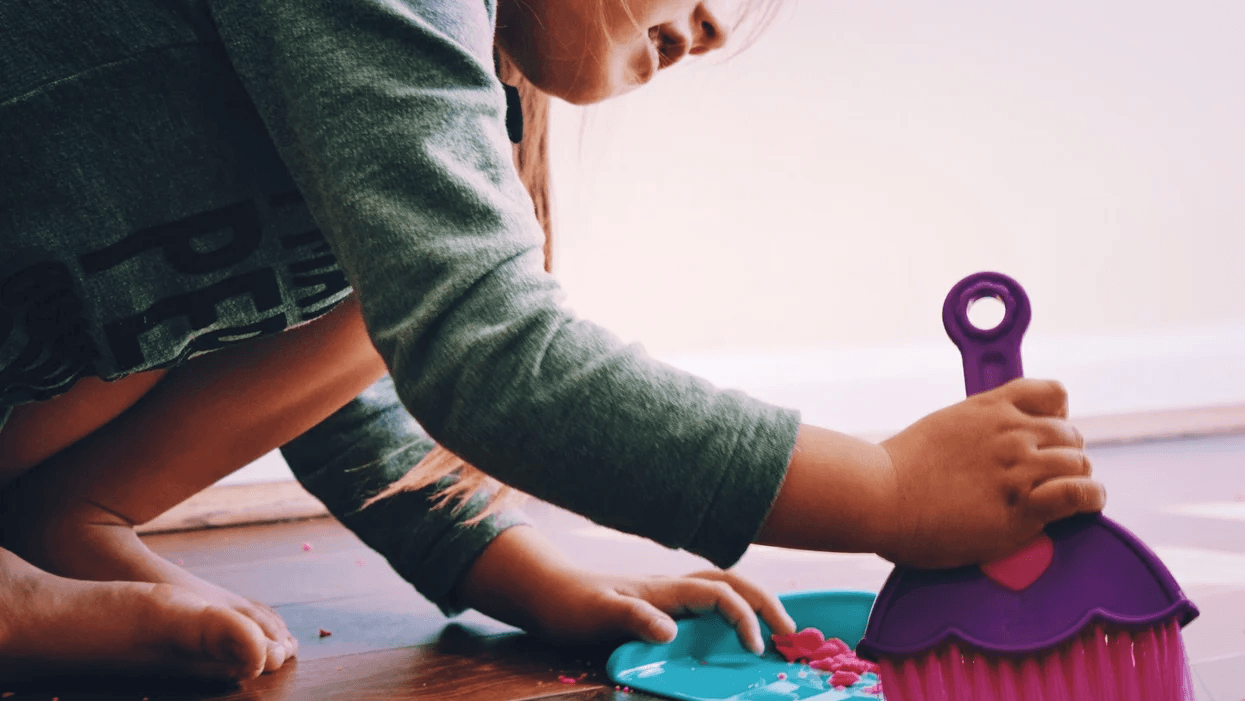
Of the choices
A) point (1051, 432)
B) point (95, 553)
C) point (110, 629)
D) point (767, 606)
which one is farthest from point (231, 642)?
point (1051, 432)

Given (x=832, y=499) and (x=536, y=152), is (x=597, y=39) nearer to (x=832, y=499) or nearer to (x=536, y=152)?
(x=536, y=152)

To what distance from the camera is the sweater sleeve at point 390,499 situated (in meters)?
0.73

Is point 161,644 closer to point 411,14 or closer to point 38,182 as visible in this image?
point 38,182

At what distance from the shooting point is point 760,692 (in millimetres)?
549

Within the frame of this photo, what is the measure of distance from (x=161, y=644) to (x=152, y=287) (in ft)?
0.60

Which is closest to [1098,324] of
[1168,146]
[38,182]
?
[1168,146]

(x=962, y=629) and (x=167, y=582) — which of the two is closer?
(x=962, y=629)

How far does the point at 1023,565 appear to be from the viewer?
0.42 m

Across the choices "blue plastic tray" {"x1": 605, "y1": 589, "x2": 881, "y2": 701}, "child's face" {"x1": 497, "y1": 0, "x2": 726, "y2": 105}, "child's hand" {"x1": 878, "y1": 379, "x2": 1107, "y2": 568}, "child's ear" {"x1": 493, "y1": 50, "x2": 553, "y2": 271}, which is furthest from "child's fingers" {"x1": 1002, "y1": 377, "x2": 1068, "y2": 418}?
"child's ear" {"x1": 493, "y1": 50, "x2": 553, "y2": 271}

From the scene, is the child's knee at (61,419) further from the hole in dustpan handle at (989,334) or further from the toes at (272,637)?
the hole in dustpan handle at (989,334)

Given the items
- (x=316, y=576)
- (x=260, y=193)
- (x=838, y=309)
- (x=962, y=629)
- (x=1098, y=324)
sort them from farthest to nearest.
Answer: (x=1098, y=324), (x=838, y=309), (x=316, y=576), (x=260, y=193), (x=962, y=629)

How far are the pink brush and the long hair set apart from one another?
1.01ft

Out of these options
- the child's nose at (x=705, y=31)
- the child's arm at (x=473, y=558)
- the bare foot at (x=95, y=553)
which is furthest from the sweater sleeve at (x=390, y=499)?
the child's nose at (x=705, y=31)

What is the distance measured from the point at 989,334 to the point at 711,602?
10.3 inches
